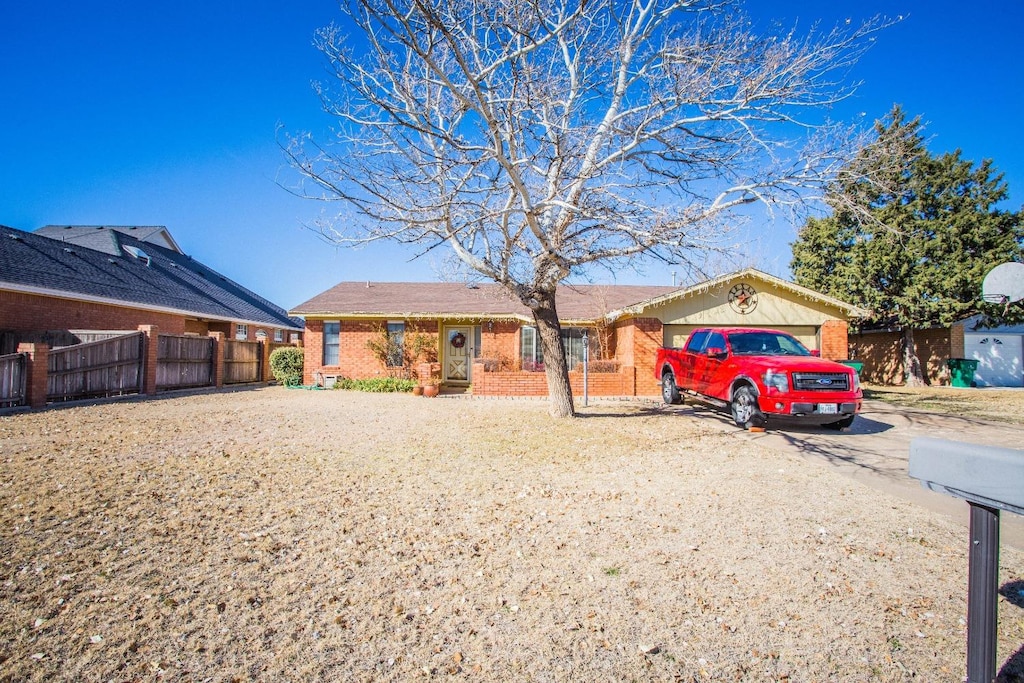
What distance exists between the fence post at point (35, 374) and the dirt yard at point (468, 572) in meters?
5.99

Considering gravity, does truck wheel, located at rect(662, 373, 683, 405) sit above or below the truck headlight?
below

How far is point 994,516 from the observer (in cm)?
193

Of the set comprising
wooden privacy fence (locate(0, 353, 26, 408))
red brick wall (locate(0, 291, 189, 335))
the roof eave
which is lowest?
wooden privacy fence (locate(0, 353, 26, 408))

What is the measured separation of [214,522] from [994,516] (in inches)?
202

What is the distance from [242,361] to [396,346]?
635cm

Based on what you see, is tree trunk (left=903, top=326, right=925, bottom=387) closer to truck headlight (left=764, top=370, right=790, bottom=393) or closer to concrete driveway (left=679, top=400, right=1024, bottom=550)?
concrete driveway (left=679, top=400, right=1024, bottom=550)

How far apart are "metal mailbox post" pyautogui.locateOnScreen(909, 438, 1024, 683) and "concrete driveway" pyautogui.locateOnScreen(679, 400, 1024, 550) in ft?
9.28

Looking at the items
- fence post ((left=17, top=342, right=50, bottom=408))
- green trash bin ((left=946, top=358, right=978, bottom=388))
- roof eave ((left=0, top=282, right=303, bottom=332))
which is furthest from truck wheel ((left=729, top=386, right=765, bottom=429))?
roof eave ((left=0, top=282, right=303, bottom=332))

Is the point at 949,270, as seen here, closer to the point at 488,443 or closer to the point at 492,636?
the point at 488,443

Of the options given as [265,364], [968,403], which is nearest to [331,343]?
[265,364]

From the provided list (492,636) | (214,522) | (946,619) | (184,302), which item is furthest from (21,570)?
(184,302)

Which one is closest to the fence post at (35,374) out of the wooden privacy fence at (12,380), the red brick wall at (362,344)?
the wooden privacy fence at (12,380)

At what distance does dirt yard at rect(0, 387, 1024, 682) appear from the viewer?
2613mm

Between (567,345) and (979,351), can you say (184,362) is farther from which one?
(979,351)
